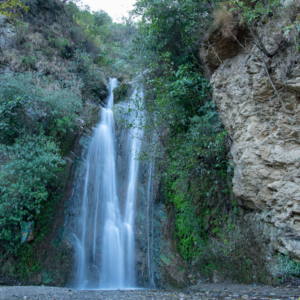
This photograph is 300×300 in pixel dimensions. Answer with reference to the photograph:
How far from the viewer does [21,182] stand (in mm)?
7605

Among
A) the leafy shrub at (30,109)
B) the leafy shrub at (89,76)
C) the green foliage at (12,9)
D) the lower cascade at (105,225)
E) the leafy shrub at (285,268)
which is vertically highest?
the green foliage at (12,9)

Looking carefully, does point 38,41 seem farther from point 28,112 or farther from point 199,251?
point 199,251

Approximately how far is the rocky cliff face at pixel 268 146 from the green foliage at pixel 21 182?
625 centimetres

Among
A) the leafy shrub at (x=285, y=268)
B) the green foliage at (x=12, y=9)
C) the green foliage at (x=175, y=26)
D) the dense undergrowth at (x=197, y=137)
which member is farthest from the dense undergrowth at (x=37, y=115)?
the leafy shrub at (x=285, y=268)

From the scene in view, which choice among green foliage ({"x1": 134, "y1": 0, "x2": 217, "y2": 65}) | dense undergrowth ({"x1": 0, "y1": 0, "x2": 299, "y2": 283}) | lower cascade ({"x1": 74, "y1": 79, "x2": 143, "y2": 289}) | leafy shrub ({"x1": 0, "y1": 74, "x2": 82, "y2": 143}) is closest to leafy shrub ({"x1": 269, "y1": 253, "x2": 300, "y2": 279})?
dense undergrowth ({"x1": 0, "y1": 0, "x2": 299, "y2": 283})

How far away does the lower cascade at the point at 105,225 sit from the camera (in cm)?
827

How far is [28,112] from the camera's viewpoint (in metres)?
9.56

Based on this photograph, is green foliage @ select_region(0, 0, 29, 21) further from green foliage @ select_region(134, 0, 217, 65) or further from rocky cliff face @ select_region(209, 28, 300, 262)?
rocky cliff face @ select_region(209, 28, 300, 262)

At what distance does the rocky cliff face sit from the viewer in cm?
550

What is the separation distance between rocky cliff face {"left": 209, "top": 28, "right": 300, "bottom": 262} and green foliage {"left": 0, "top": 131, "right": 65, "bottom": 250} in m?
6.25

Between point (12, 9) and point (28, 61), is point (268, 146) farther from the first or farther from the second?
point (12, 9)

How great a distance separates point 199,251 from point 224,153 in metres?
3.29

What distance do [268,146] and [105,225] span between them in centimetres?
655

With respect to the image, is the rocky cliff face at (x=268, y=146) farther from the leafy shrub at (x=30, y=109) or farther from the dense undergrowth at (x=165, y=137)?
the leafy shrub at (x=30, y=109)
